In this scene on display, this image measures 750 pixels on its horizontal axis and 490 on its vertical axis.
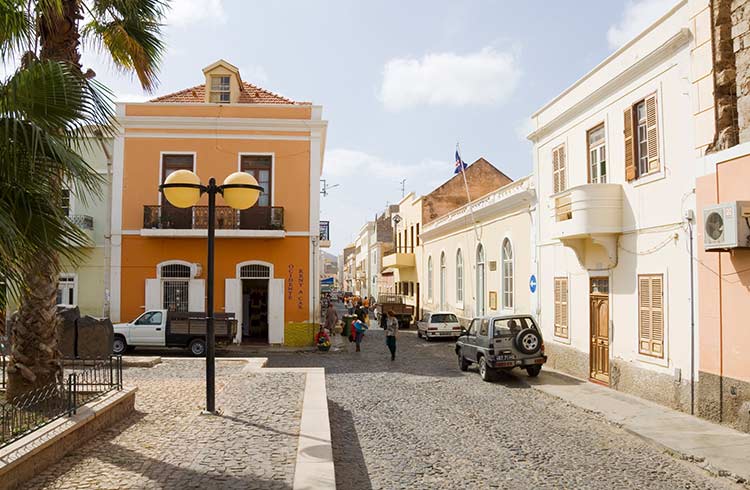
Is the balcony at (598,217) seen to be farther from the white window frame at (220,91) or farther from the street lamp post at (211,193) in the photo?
the white window frame at (220,91)

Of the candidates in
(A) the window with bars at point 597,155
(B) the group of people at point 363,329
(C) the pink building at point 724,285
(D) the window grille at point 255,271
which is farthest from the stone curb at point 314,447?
(D) the window grille at point 255,271

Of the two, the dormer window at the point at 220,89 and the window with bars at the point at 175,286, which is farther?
the dormer window at the point at 220,89

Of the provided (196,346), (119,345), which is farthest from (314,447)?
(119,345)

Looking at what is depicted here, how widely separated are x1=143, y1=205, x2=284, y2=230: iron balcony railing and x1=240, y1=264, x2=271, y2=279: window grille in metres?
1.43

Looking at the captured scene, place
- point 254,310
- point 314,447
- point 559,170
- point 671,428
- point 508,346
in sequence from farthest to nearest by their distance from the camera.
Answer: point 254,310 < point 559,170 < point 508,346 < point 671,428 < point 314,447

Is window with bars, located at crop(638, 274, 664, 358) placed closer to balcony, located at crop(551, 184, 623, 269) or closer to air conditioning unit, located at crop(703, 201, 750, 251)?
balcony, located at crop(551, 184, 623, 269)

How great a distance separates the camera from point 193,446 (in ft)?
23.0

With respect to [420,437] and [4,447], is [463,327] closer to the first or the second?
[420,437]

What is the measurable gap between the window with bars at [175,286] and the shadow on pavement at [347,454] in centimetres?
1239

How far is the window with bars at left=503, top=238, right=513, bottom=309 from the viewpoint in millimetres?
20531

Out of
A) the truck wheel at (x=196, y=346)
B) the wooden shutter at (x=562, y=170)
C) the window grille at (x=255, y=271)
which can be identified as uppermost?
the wooden shutter at (x=562, y=170)

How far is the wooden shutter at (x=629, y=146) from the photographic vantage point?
40.9ft

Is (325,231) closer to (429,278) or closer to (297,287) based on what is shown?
(297,287)

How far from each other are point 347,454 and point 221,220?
14595mm
